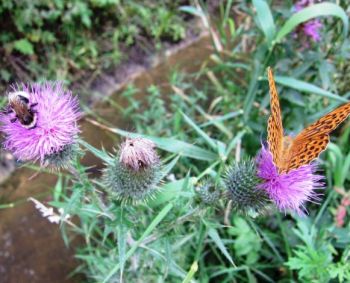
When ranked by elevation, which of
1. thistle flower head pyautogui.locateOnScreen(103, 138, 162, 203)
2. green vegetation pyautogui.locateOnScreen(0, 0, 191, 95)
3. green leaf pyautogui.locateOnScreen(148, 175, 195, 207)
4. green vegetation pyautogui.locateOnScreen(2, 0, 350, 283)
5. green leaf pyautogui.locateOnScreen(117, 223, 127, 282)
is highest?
green vegetation pyautogui.locateOnScreen(0, 0, 191, 95)

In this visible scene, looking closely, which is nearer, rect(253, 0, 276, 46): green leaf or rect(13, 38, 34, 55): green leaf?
rect(253, 0, 276, 46): green leaf

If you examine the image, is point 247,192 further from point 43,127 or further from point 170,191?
point 43,127

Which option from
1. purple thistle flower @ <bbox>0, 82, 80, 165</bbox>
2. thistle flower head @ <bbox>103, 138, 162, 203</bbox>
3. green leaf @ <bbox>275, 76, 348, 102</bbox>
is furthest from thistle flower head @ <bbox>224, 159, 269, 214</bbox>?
green leaf @ <bbox>275, 76, 348, 102</bbox>

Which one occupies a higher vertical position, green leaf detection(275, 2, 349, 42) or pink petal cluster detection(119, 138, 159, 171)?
pink petal cluster detection(119, 138, 159, 171)

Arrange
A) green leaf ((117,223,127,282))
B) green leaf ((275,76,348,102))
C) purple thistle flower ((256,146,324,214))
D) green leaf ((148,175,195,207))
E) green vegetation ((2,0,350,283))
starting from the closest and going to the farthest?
green leaf ((117,223,127,282))
purple thistle flower ((256,146,324,214))
green leaf ((148,175,195,207))
green vegetation ((2,0,350,283))
green leaf ((275,76,348,102))

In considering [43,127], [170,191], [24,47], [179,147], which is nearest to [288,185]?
[170,191]

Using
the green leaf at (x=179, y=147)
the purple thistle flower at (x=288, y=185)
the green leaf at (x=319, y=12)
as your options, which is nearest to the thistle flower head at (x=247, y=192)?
the purple thistle flower at (x=288, y=185)

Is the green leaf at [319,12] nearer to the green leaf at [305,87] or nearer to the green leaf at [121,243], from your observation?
the green leaf at [305,87]

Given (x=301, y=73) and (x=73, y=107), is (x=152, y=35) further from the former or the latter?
(x=73, y=107)

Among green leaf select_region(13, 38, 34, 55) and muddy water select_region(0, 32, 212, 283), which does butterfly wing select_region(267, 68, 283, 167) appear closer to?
muddy water select_region(0, 32, 212, 283)
